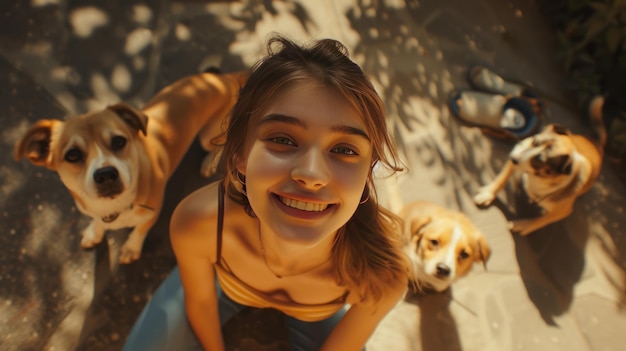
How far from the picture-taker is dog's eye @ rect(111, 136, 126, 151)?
2224 mm

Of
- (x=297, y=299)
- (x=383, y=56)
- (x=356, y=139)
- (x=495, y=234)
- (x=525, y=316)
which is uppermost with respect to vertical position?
(x=356, y=139)

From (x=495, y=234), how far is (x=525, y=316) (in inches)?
25.8

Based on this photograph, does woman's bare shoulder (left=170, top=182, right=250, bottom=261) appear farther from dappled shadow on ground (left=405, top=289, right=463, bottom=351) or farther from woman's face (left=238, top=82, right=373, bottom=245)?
dappled shadow on ground (left=405, top=289, right=463, bottom=351)

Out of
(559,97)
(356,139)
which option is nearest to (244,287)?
(356,139)

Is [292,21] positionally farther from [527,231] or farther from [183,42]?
[527,231]

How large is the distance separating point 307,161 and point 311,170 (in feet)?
0.12

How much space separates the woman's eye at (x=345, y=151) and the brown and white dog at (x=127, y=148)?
129 cm

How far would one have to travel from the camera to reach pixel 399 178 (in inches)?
142

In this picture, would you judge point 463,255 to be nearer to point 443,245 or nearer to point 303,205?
point 443,245

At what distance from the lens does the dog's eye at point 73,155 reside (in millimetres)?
2113

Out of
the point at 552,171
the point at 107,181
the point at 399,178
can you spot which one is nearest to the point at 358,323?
the point at 107,181

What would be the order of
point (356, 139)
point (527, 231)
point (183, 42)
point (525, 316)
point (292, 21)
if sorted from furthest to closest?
point (292, 21), point (183, 42), point (527, 231), point (525, 316), point (356, 139)

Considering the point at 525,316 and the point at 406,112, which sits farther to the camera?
the point at 406,112

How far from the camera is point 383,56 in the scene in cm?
423
